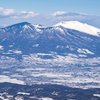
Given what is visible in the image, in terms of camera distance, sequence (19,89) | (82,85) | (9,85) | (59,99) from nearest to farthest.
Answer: (59,99), (19,89), (9,85), (82,85)

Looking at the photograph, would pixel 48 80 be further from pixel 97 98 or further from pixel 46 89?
pixel 97 98

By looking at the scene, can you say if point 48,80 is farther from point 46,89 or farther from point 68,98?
point 68,98

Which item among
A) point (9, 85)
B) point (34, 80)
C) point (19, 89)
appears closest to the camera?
point (19, 89)

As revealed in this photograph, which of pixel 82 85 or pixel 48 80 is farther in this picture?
pixel 48 80

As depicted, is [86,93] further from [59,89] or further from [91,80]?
[91,80]

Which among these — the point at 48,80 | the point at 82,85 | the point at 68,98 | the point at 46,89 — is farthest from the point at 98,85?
the point at 68,98

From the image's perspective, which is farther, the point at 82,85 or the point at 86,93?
the point at 82,85

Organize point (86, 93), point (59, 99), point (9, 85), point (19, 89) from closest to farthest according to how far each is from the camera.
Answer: point (59, 99) → point (86, 93) → point (19, 89) → point (9, 85)

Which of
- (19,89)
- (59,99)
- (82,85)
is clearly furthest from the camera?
(82,85)

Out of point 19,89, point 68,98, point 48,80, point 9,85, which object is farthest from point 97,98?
point 48,80
